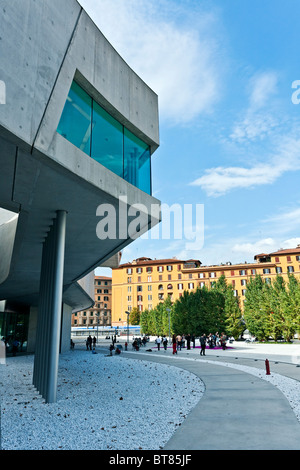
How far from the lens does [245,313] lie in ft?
151

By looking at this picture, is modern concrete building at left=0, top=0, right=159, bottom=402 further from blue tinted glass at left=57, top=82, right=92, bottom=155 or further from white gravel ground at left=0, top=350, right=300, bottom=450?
white gravel ground at left=0, top=350, right=300, bottom=450

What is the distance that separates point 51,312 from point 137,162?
238 inches

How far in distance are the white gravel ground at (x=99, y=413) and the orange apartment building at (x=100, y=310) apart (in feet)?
340

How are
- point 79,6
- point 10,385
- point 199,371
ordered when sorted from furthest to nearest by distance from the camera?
point 199,371, point 10,385, point 79,6

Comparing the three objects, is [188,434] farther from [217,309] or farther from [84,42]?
[217,309]

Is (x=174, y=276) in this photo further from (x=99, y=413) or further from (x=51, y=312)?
(x=99, y=413)

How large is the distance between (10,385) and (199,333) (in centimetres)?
3671

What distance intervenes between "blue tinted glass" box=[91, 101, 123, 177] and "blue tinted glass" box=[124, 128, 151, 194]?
35 centimetres

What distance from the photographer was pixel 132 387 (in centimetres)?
1174

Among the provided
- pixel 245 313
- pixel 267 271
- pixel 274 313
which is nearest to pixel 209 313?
pixel 245 313

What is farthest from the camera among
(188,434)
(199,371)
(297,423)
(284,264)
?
(284,264)

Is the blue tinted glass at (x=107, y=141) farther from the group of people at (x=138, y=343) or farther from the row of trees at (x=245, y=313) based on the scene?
the row of trees at (x=245, y=313)

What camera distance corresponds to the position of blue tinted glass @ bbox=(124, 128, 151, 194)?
1083 cm

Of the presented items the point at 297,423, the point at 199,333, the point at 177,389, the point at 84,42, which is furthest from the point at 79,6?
the point at 199,333
